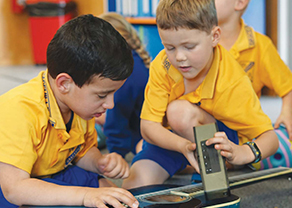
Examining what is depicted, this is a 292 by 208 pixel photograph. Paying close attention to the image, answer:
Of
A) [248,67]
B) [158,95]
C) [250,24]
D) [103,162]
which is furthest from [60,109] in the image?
[250,24]

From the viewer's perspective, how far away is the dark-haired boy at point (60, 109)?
0.77 metres

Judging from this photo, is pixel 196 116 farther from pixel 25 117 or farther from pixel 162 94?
pixel 25 117

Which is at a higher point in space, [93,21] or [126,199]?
[93,21]

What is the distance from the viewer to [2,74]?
344cm

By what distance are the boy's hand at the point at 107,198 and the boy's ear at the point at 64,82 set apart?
0.73 ft

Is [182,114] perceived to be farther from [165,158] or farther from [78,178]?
[78,178]

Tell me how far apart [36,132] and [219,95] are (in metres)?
0.45

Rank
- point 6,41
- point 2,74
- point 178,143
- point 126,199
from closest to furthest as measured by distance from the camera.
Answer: point 126,199
point 178,143
point 2,74
point 6,41

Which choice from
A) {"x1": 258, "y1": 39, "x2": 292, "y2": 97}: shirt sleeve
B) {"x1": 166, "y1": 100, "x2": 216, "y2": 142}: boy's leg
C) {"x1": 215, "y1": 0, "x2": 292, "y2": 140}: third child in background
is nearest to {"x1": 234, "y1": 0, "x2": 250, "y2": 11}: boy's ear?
{"x1": 215, "y1": 0, "x2": 292, "y2": 140}: third child in background

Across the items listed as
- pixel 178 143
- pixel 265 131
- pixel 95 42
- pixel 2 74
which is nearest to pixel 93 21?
pixel 95 42

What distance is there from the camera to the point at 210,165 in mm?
839

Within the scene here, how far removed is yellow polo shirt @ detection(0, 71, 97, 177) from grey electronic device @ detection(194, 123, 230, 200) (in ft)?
0.95

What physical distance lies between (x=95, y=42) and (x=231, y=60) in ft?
1.28

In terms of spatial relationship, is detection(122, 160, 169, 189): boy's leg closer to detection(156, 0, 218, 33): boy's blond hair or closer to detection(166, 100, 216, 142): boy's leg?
detection(166, 100, 216, 142): boy's leg
